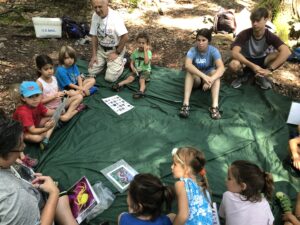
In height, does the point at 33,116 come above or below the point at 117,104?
above

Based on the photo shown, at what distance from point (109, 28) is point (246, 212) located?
340cm

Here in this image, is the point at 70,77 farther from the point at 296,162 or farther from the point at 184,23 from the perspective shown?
the point at 184,23

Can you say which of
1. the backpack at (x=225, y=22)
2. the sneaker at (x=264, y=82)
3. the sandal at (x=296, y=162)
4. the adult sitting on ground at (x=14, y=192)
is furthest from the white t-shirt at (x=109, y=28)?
the adult sitting on ground at (x=14, y=192)

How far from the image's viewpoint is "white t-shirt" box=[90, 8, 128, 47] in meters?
4.67

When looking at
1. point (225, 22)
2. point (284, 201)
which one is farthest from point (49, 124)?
point (225, 22)

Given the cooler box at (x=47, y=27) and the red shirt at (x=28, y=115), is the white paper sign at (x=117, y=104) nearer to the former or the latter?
the red shirt at (x=28, y=115)

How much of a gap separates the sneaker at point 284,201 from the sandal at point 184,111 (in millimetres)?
1564

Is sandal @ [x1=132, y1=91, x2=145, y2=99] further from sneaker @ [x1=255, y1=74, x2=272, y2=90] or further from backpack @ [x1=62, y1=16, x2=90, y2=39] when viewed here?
backpack @ [x1=62, y1=16, x2=90, y2=39]

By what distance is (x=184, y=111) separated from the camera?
416 centimetres

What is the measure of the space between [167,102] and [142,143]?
3.23 feet

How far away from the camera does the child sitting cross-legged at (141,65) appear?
4.65 m

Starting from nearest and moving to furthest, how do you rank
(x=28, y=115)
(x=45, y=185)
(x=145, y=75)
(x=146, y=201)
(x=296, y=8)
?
1. (x=146, y=201)
2. (x=45, y=185)
3. (x=28, y=115)
4. (x=145, y=75)
5. (x=296, y=8)

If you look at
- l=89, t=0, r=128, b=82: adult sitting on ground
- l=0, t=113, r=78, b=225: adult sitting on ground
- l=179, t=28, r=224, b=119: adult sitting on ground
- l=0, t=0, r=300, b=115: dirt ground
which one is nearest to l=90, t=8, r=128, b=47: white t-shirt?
l=89, t=0, r=128, b=82: adult sitting on ground

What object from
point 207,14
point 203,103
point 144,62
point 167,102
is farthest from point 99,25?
point 207,14
